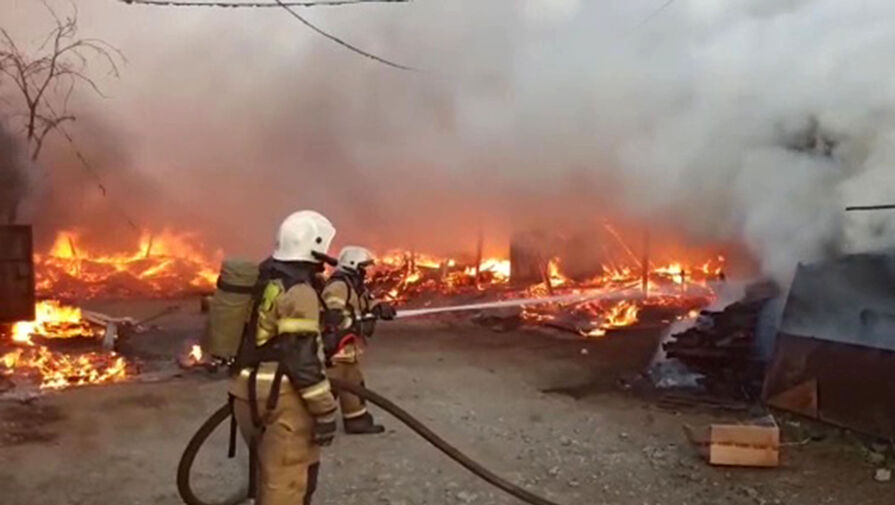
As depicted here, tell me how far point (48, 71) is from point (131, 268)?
421cm

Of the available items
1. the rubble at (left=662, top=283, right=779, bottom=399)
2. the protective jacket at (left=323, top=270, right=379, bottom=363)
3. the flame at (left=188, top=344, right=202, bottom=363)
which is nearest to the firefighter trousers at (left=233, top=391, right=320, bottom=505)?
the protective jacket at (left=323, top=270, right=379, bottom=363)

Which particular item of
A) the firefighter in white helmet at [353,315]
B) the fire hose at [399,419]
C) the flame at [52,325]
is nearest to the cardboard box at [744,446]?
the fire hose at [399,419]

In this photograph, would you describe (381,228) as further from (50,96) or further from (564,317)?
(50,96)

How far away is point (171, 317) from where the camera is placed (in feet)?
48.7

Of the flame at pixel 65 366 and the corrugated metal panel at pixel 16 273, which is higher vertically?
the corrugated metal panel at pixel 16 273

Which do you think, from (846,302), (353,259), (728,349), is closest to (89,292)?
(353,259)

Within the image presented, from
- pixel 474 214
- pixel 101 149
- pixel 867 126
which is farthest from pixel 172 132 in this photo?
pixel 867 126

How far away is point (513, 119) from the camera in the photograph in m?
13.8

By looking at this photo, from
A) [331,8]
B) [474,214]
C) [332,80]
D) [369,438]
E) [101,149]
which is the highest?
[331,8]

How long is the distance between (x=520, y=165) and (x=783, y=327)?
643 cm

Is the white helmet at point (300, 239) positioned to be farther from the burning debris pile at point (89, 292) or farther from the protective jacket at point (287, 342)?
the burning debris pile at point (89, 292)

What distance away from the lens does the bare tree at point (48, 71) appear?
647 inches

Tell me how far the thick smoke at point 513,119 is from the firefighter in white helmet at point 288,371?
5.53 meters

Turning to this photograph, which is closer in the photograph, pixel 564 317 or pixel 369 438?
pixel 369 438
